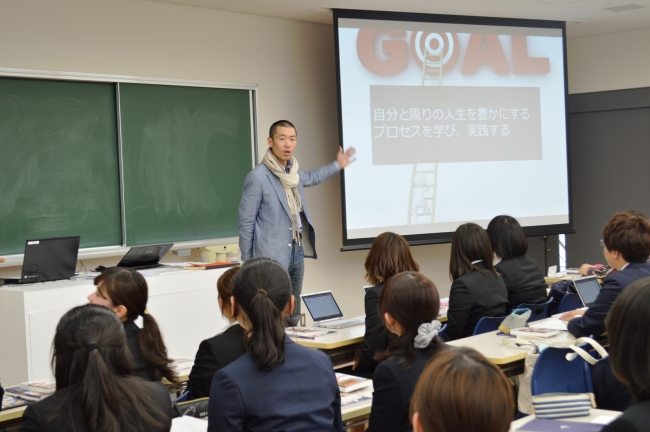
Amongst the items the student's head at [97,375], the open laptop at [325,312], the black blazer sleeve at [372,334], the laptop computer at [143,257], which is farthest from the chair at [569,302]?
the student's head at [97,375]

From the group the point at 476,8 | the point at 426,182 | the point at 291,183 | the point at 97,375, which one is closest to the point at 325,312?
the point at 291,183

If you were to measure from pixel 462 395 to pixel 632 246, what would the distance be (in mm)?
2675

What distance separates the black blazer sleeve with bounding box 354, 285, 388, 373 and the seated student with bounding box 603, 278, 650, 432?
77.2 inches

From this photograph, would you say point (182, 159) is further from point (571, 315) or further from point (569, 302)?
point (571, 315)

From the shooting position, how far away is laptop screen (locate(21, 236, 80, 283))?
4.32 meters

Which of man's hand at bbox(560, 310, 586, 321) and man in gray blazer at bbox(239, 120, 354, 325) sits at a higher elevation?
man in gray blazer at bbox(239, 120, 354, 325)

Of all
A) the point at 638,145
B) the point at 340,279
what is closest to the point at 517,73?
the point at 638,145

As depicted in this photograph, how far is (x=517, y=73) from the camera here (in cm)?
720

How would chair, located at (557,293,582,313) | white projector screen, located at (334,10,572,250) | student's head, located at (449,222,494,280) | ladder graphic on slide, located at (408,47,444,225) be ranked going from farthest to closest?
1. ladder graphic on slide, located at (408,47,444,225)
2. white projector screen, located at (334,10,572,250)
3. chair, located at (557,293,582,313)
4. student's head, located at (449,222,494,280)

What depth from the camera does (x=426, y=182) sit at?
686 cm

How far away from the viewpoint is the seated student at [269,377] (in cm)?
188

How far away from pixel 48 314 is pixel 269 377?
104 inches

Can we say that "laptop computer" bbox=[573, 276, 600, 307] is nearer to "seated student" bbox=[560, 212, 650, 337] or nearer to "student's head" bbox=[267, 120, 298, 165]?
"seated student" bbox=[560, 212, 650, 337]

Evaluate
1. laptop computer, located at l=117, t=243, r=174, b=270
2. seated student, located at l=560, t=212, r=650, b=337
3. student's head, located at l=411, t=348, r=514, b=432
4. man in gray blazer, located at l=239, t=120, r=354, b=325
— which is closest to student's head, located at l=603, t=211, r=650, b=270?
seated student, located at l=560, t=212, r=650, b=337
